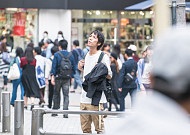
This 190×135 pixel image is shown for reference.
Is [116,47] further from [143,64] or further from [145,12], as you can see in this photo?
[145,12]

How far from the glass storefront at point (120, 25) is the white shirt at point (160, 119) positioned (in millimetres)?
22747

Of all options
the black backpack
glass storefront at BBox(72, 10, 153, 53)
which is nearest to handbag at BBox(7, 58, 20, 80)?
the black backpack

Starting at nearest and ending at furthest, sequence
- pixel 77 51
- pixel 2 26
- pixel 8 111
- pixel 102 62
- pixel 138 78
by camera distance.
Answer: pixel 102 62
pixel 8 111
pixel 138 78
pixel 77 51
pixel 2 26

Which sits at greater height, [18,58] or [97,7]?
[97,7]

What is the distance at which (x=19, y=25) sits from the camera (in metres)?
24.1

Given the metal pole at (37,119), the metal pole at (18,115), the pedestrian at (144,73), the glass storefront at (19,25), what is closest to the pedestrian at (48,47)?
the glass storefront at (19,25)

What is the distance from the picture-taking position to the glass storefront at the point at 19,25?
24.0 meters

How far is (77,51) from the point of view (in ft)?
56.0

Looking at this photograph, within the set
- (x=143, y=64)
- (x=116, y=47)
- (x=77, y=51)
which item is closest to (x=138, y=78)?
(x=143, y=64)

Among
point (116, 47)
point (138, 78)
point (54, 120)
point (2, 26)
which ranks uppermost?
point (2, 26)

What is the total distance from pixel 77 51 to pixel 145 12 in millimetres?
8378

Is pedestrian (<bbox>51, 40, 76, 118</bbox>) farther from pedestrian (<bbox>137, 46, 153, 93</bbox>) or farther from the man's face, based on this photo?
the man's face

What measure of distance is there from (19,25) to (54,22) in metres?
1.72

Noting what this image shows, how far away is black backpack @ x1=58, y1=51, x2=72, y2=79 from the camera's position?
11508 mm
